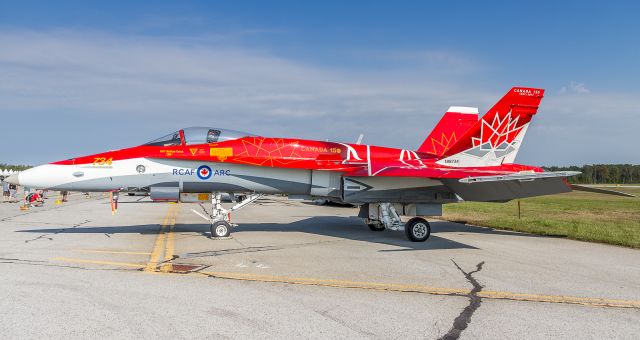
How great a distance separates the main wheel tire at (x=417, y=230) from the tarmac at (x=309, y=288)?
67cm

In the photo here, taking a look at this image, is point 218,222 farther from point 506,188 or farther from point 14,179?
point 506,188

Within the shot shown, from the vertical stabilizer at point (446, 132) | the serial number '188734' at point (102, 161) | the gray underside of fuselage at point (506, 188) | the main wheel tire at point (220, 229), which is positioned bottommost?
the main wheel tire at point (220, 229)

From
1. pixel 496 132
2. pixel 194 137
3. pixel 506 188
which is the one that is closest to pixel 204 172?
pixel 194 137

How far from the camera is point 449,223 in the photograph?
61.7ft

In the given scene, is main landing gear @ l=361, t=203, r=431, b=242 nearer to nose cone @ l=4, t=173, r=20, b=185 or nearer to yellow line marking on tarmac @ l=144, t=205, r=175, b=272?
yellow line marking on tarmac @ l=144, t=205, r=175, b=272

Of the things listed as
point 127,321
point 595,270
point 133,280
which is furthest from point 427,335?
point 595,270

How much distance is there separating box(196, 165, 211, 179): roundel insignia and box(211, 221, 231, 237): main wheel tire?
1.19 metres

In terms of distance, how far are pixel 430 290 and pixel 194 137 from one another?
756 centimetres

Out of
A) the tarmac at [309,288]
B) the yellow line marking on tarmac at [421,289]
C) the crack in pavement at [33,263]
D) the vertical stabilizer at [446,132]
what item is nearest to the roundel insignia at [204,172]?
the tarmac at [309,288]

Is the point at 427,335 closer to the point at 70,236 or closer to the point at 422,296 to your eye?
the point at 422,296

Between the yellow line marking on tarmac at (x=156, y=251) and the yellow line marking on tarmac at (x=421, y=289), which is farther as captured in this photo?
the yellow line marking on tarmac at (x=156, y=251)

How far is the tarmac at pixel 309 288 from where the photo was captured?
4.91 m

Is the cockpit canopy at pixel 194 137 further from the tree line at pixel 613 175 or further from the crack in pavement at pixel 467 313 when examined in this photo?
the tree line at pixel 613 175

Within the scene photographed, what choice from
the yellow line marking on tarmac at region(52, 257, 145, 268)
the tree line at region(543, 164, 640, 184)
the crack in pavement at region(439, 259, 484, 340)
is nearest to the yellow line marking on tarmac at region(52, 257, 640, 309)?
the crack in pavement at region(439, 259, 484, 340)
